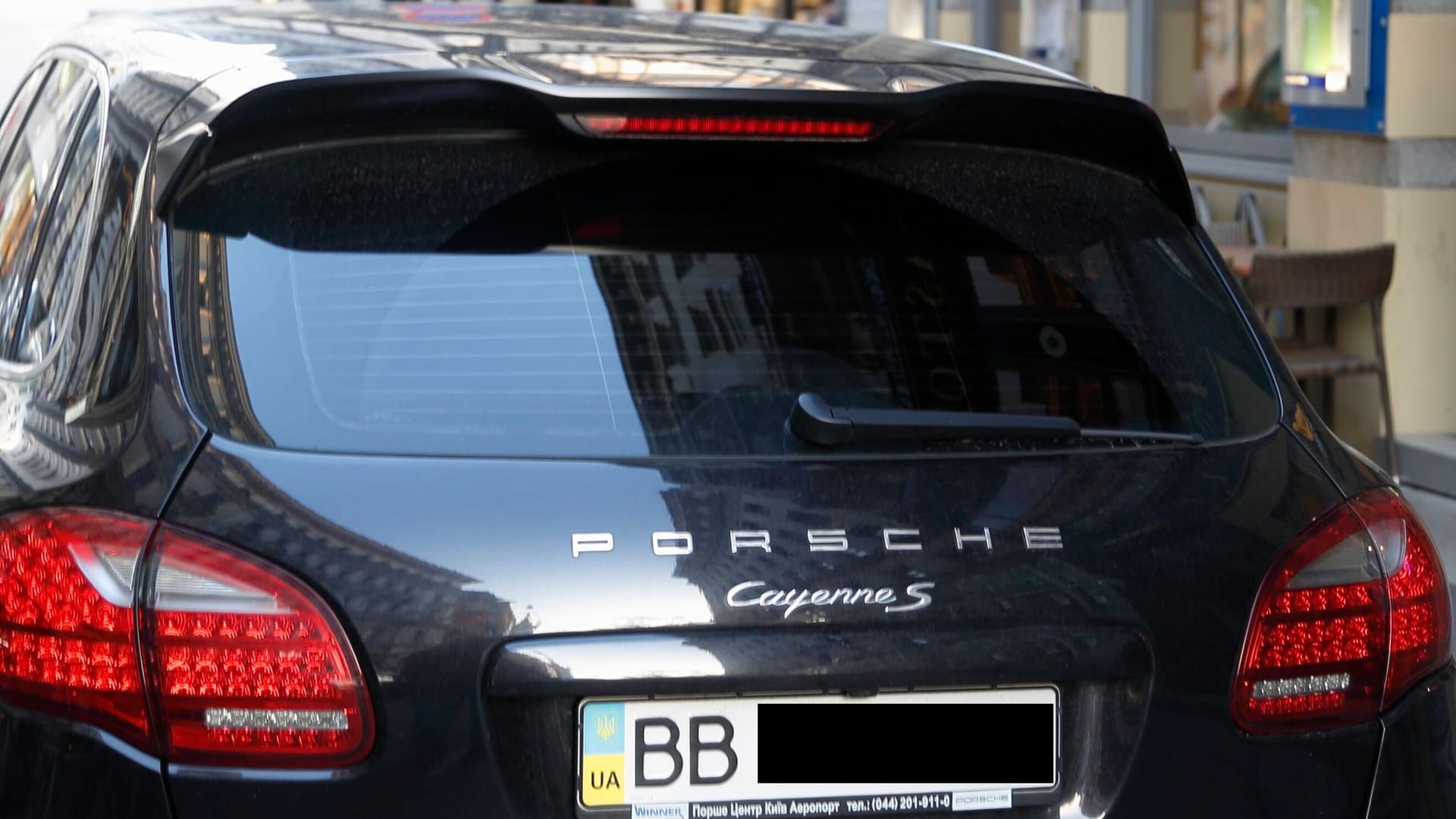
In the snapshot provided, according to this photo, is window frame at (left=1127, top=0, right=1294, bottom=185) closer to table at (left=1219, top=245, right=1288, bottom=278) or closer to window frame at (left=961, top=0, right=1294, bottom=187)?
window frame at (left=961, top=0, right=1294, bottom=187)

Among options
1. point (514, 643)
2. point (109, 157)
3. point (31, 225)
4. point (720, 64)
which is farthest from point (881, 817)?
point (31, 225)

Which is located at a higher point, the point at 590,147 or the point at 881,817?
the point at 590,147

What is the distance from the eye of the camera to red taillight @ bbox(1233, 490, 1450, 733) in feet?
7.57

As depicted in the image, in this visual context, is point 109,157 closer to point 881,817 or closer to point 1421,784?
point 881,817

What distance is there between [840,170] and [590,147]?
1.09 ft

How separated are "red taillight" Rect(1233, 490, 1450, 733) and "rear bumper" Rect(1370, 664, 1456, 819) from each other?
0.03 metres

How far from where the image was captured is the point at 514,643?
6.93 ft

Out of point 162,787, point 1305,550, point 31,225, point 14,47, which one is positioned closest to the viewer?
point 162,787

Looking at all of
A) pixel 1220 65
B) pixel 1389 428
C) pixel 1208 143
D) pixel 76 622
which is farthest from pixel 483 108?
pixel 1220 65

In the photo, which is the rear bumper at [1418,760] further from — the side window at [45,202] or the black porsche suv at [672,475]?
the side window at [45,202]

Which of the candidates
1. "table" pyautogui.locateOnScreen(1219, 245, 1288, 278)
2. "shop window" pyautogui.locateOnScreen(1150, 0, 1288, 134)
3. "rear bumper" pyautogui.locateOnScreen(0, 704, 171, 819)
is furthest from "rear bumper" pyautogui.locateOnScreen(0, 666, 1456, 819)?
"shop window" pyautogui.locateOnScreen(1150, 0, 1288, 134)

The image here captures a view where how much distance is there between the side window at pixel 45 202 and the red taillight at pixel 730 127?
30.0 inches

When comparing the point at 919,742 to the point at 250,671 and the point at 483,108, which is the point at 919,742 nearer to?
the point at 250,671

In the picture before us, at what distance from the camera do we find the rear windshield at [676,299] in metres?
2.30
